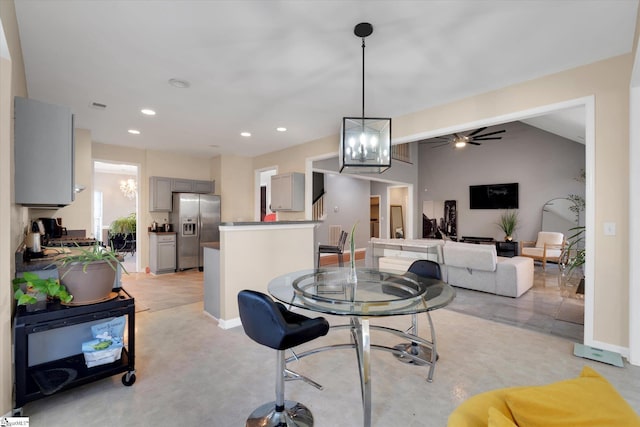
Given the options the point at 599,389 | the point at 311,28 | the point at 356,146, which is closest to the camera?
the point at 599,389

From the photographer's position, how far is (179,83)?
10.5 ft

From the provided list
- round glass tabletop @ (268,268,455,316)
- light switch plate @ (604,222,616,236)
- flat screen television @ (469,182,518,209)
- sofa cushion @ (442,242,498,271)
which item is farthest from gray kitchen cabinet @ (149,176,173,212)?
flat screen television @ (469,182,518,209)

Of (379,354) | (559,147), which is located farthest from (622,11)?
(559,147)

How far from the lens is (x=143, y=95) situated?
354cm

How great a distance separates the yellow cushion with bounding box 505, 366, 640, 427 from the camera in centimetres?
70

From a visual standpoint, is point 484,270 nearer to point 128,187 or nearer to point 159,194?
point 159,194

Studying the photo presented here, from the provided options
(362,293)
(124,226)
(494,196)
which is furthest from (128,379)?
(494,196)

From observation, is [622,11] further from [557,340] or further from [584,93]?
[557,340]

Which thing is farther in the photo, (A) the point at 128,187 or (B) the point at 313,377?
(A) the point at 128,187

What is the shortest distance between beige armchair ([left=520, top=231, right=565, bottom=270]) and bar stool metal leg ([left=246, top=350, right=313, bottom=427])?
657 cm

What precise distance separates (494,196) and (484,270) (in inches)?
171

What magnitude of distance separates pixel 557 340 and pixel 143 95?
5.10 metres

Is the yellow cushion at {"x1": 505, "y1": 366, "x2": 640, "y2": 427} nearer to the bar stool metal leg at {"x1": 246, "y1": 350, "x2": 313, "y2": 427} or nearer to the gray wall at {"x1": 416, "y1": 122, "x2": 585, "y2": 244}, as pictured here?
the bar stool metal leg at {"x1": 246, "y1": 350, "x2": 313, "y2": 427}

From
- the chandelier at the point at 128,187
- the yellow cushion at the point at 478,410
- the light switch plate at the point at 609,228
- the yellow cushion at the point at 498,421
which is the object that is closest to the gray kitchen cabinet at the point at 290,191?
the light switch plate at the point at 609,228
